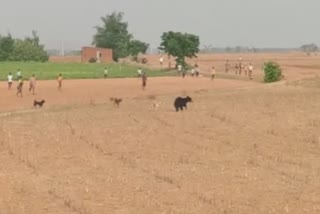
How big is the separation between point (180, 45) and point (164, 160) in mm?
55363

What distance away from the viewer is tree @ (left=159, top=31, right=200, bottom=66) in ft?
235

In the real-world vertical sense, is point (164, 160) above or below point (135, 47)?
below

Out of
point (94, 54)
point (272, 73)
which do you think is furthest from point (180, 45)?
point (94, 54)

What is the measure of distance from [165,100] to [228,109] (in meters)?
6.29

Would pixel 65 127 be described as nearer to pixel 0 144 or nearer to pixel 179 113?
pixel 0 144

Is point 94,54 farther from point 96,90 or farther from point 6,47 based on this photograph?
point 96,90

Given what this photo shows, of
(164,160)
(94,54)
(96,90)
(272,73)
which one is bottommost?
(96,90)

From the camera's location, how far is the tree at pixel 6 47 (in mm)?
98000

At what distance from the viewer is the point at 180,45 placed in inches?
2820

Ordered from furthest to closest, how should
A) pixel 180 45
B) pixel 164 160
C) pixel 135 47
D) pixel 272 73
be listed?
pixel 135 47 → pixel 180 45 → pixel 272 73 → pixel 164 160

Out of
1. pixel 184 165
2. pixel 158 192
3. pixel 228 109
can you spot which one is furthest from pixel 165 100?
pixel 158 192

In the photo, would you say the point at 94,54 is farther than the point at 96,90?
Yes

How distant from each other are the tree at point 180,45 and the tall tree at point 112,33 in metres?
28.5

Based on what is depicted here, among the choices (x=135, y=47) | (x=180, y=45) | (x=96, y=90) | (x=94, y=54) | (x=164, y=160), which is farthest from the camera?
(x=135, y=47)
